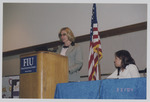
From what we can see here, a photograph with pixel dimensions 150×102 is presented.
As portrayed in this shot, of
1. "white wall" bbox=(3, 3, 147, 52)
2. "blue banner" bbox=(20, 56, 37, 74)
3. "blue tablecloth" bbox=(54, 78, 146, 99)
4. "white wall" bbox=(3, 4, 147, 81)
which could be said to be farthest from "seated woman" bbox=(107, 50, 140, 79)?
"blue banner" bbox=(20, 56, 37, 74)

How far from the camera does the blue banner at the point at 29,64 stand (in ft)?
7.62

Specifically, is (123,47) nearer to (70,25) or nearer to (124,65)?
(124,65)

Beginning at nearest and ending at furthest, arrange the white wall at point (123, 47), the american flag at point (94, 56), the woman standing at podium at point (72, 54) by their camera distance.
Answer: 1. the woman standing at podium at point (72, 54)
2. the american flag at point (94, 56)
3. the white wall at point (123, 47)

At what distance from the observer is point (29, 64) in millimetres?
2375

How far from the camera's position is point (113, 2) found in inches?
170

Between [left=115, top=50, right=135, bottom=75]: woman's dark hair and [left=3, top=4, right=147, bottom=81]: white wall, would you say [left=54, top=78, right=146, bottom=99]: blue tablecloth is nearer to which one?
[left=115, top=50, right=135, bottom=75]: woman's dark hair

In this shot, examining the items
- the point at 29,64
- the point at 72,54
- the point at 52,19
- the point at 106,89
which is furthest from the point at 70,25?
the point at 106,89

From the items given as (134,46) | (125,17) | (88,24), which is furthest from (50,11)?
(134,46)

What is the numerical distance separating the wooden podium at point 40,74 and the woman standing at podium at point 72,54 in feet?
1.47

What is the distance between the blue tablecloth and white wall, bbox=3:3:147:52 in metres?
2.18

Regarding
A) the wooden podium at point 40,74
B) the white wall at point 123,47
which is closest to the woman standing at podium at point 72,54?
the wooden podium at point 40,74

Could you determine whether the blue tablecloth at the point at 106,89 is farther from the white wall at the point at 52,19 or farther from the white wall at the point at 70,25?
the white wall at the point at 52,19

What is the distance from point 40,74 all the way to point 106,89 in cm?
69

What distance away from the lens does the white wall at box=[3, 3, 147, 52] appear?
13.5 ft
